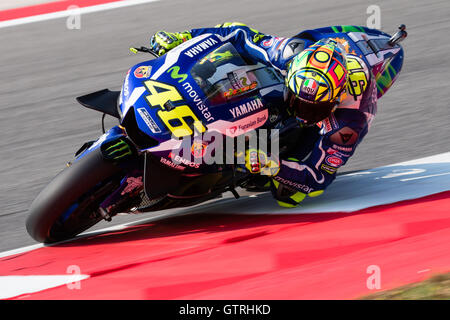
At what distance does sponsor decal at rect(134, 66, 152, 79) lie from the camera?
15.7 feet

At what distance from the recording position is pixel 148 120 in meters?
4.52

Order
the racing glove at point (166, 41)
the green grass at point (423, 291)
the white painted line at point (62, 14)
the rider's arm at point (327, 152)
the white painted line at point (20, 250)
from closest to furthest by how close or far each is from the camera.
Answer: the green grass at point (423, 291)
the white painted line at point (20, 250)
the rider's arm at point (327, 152)
the racing glove at point (166, 41)
the white painted line at point (62, 14)

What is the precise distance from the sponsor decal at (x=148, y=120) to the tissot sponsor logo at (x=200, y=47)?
1.74 ft

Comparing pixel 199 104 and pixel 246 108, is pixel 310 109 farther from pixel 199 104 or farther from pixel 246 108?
pixel 199 104

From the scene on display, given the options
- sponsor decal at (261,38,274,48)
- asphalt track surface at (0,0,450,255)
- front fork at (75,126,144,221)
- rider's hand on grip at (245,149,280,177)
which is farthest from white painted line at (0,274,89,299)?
sponsor decal at (261,38,274,48)

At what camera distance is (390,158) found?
21.0ft

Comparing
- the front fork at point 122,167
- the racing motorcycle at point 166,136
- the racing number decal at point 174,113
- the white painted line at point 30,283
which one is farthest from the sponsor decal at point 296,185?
the white painted line at point 30,283

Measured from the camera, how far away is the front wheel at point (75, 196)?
466 centimetres

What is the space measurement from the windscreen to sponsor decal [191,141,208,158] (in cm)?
25

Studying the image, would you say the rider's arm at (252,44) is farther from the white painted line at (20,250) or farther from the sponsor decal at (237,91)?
Result: the white painted line at (20,250)

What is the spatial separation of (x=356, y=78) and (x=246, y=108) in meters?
0.91

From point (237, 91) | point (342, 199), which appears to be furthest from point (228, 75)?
point (342, 199)

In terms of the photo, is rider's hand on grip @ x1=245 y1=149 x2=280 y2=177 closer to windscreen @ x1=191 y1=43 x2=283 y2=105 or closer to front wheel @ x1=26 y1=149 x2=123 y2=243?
windscreen @ x1=191 y1=43 x2=283 y2=105
